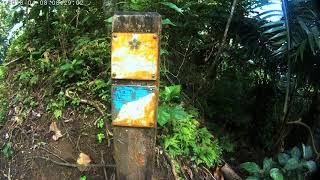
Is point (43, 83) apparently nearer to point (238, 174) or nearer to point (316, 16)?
point (238, 174)

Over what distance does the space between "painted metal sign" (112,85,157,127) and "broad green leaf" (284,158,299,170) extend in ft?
5.27

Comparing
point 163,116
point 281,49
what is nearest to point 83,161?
point 163,116

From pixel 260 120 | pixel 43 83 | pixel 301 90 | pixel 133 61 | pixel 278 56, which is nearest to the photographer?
pixel 133 61

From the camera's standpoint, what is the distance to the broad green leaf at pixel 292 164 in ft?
13.3

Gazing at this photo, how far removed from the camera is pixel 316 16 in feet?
15.7

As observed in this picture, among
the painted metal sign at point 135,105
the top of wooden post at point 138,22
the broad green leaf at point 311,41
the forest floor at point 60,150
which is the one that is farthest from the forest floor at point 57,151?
the broad green leaf at point 311,41

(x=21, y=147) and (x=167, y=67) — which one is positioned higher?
(x=167, y=67)

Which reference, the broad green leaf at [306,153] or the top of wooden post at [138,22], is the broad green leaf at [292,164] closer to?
the broad green leaf at [306,153]

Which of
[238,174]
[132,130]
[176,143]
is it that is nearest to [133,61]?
[132,130]

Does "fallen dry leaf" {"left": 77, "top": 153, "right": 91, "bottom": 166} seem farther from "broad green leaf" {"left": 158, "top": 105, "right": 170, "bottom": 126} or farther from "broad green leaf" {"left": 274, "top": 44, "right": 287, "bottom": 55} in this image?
"broad green leaf" {"left": 274, "top": 44, "right": 287, "bottom": 55}

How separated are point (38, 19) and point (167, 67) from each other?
5.75 ft

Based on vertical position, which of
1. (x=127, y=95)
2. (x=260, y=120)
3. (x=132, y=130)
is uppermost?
(x=127, y=95)

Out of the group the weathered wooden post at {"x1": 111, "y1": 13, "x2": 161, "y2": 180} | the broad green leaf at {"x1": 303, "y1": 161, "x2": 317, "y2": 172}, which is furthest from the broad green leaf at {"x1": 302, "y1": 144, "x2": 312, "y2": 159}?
the weathered wooden post at {"x1": 111, "y1": 13, "x2": 161, "y2": 180}

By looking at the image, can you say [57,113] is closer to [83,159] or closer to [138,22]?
[83,159]
